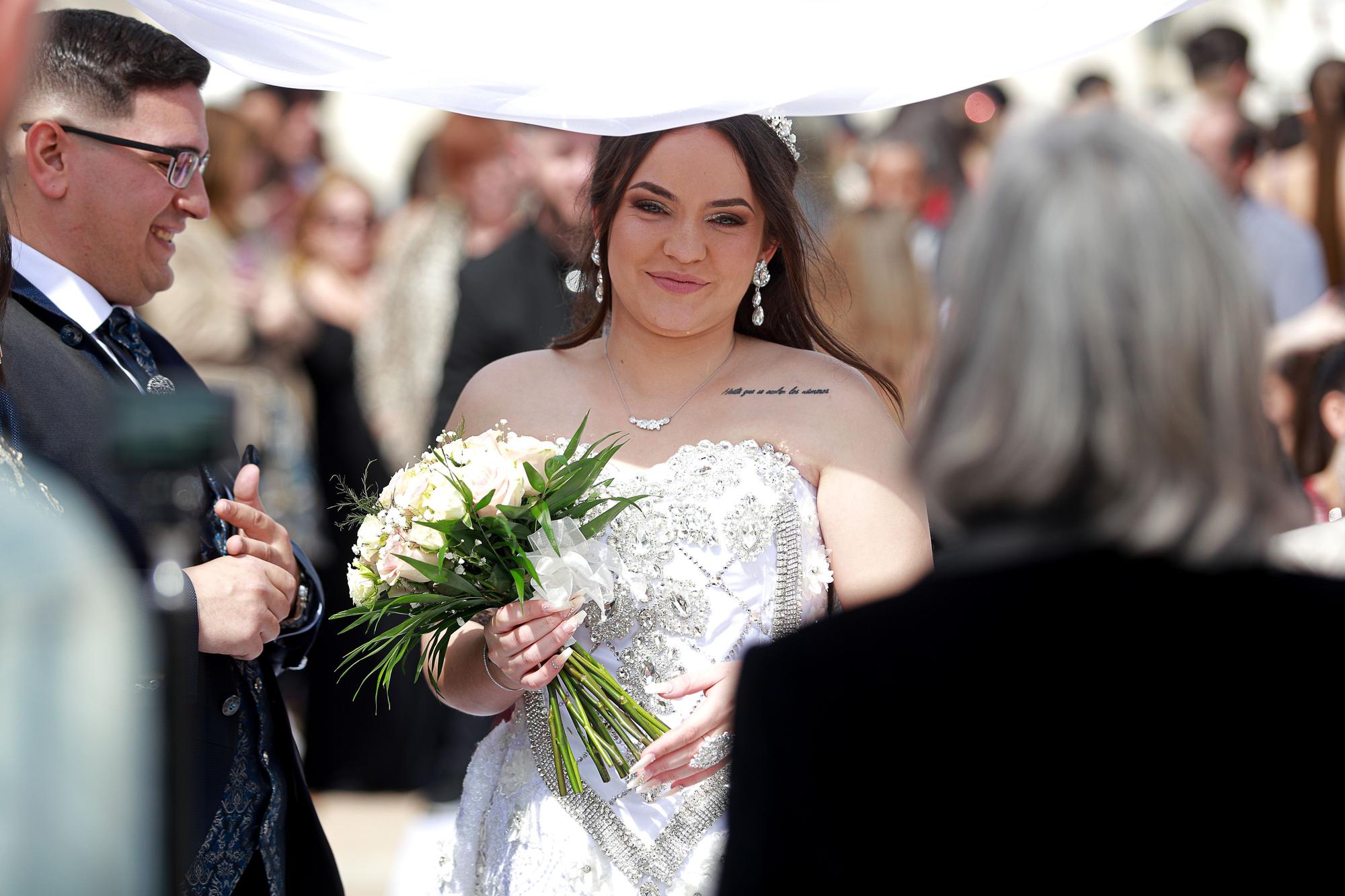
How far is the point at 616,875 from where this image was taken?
2936mm

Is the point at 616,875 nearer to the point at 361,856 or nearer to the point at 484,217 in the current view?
the point at 361,856

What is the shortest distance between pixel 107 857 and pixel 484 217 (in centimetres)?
652

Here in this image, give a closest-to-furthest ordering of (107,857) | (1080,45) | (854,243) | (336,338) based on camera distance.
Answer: (107,857), (1080,45), (854,243), (336,338)

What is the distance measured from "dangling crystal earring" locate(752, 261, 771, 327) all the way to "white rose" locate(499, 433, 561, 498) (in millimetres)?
677

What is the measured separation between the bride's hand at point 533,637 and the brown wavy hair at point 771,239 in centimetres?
83

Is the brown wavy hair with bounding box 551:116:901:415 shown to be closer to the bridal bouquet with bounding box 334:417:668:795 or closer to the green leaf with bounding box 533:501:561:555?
the bridal bouquet with bounding box 334:417:668:795

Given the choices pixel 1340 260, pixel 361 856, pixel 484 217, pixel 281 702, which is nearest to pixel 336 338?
pixel 484 217

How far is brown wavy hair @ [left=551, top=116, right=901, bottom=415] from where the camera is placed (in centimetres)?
314

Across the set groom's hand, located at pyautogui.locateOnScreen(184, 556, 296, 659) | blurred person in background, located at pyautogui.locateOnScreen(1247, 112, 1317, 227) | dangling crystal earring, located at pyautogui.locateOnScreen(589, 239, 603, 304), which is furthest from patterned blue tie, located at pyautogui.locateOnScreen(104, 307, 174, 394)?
blurred person in background, located at pyautogui.locateOnScreen(1247, 112, 1317, 227)

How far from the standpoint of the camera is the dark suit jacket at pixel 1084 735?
1483 mm

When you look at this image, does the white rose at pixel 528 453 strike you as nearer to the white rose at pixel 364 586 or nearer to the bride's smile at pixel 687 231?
the white rose at pixel 364 586

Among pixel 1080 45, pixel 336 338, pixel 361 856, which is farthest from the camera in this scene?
pixel 336 338

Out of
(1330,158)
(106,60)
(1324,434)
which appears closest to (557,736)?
(106,60)

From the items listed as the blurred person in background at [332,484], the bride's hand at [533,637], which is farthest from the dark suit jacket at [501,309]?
the bride's hand at [533,637]
